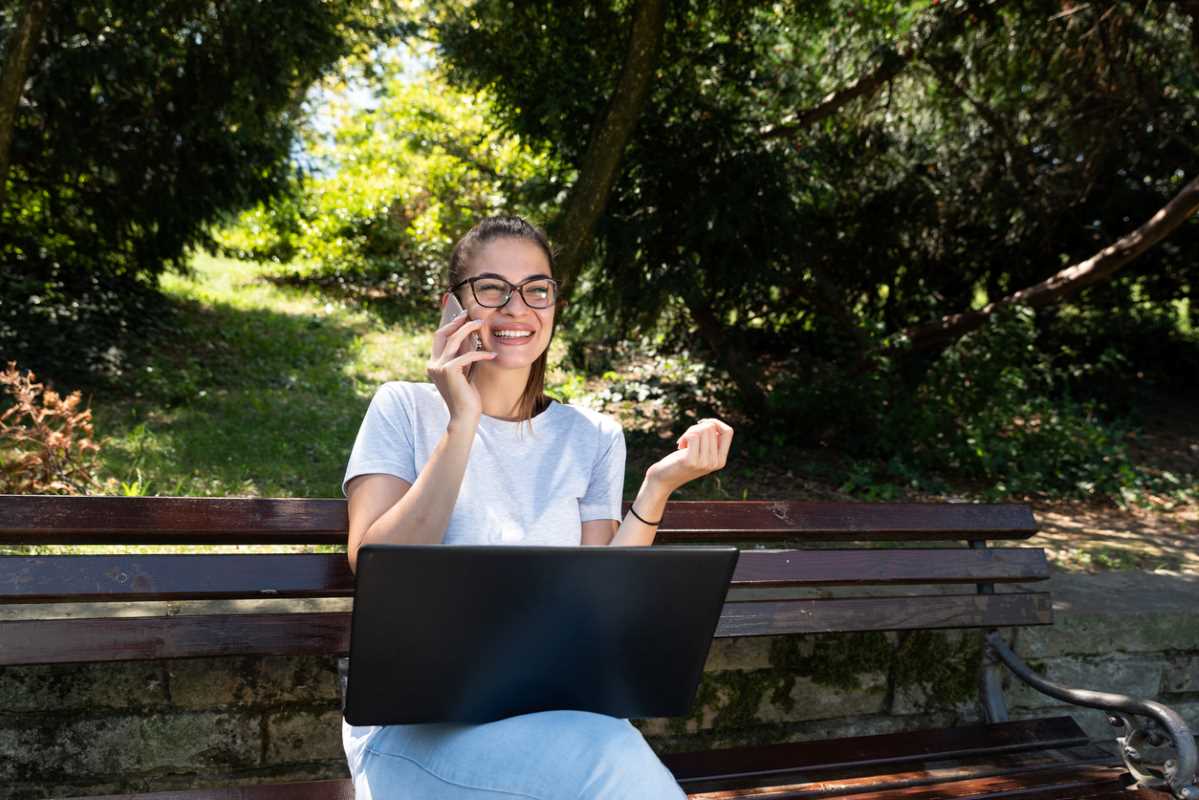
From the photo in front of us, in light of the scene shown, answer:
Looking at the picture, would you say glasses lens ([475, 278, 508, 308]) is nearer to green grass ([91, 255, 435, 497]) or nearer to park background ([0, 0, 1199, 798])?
park background ([0, 0, 1199, 798])

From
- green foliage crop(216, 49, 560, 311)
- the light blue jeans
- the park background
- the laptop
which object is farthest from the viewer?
green foliage crop(216, 49, 560, 311)

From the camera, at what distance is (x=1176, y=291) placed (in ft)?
33.2

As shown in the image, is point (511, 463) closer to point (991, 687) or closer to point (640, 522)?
point (640, 522)

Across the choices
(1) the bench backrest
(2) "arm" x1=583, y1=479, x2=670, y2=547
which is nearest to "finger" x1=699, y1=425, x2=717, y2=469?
(2) "arm" x1=583, y1=479, x2=670, y2=547

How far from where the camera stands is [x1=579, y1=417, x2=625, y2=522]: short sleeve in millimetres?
2576

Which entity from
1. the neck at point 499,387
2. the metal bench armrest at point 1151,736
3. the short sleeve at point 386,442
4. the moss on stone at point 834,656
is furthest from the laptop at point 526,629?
the metal bench armrest at point 1151,736

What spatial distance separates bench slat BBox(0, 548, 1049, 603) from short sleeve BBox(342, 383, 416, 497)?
1.14 feet

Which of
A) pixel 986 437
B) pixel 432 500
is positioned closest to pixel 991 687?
pixel 432 500

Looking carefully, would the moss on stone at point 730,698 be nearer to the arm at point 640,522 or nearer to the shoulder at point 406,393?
the arm at point 640,522

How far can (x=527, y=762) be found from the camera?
1905mm

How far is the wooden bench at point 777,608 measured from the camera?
237cm

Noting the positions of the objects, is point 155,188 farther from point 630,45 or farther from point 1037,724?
point 1037,724

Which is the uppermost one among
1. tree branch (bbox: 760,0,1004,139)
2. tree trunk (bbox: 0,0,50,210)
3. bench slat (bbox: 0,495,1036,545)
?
tree branch (bbox: 760,0,1004,139)

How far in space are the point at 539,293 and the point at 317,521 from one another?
756 millimetres
